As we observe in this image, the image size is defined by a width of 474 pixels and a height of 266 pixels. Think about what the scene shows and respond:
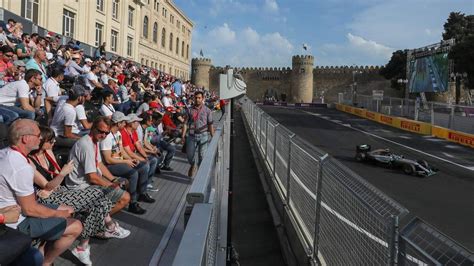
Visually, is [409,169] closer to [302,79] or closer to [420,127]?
[420,127]

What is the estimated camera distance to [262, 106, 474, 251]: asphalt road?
9188 mm

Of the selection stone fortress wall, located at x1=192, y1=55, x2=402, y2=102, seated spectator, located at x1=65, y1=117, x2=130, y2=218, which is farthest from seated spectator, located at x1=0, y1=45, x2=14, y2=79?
stone fortress wall, located at x1=192, y1=55, x2=402, y2=102

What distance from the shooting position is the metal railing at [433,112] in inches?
958

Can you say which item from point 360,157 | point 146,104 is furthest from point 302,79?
point 146,104

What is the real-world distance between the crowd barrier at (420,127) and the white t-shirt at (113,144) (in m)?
21.1

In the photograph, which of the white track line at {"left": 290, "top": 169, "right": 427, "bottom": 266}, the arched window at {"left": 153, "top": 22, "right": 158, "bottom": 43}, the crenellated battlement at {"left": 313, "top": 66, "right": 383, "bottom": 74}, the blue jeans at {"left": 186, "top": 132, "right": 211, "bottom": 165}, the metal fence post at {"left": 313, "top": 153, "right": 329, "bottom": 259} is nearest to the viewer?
the white track line at {"left": 290, "top": 169, "right": 427, "bottom": 266}

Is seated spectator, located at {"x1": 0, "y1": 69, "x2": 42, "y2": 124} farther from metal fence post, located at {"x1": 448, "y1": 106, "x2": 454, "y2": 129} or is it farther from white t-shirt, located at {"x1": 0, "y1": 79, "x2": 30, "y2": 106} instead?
metal fence post, located at {"x1": 448, "y1": 106, "x2": 454, "y2": 129}

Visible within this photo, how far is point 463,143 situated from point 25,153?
24386 mm

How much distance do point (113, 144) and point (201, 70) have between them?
87.6 metres

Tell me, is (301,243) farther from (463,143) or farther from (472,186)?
(463,143)

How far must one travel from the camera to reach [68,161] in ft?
18.4

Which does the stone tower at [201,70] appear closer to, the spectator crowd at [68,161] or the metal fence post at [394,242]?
the spectator crowd at [68,161]

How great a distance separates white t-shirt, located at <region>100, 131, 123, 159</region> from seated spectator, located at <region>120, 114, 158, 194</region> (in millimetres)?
241

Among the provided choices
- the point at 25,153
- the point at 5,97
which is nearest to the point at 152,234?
the point at 25,153
